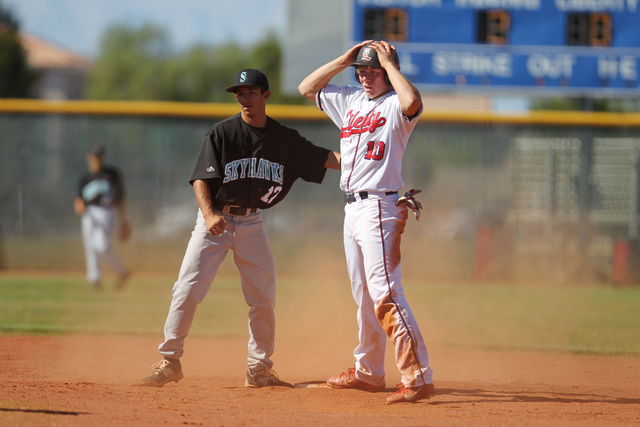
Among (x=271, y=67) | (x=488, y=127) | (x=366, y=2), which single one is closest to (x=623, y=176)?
(x=488, y=127)

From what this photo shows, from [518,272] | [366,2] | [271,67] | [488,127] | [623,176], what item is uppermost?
[271,67]

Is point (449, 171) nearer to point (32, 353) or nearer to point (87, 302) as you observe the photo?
point (87, 302)

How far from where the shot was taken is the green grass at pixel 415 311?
6.29 meters

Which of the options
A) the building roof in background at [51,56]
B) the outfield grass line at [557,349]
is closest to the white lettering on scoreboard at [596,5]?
the outfield grass line at [557,349]

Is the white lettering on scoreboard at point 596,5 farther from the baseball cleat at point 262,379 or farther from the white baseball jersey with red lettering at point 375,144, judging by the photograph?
the baseball cleat at point 262,379

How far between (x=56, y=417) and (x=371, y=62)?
2.49 metres

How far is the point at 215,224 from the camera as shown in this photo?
3.92 metres

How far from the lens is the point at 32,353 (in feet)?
16.9

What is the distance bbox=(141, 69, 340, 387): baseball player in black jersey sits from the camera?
4070 mm

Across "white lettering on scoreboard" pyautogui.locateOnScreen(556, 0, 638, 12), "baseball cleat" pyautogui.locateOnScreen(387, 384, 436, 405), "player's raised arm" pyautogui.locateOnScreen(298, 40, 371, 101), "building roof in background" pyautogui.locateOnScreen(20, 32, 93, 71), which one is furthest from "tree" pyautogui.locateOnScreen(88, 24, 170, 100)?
"baseball cleat" pyautogui.locateOnScreen(387, 384, 436, 405)

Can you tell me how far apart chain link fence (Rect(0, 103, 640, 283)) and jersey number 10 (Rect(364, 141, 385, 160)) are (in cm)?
696

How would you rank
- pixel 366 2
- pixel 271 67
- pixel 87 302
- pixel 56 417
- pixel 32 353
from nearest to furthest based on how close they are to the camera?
pixel 56 417, pixel 32 353, pixel 87 302, pixel 366 2, pixel 271 67

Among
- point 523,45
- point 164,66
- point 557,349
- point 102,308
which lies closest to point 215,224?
point 557,349

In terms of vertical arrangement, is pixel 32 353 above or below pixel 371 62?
below
